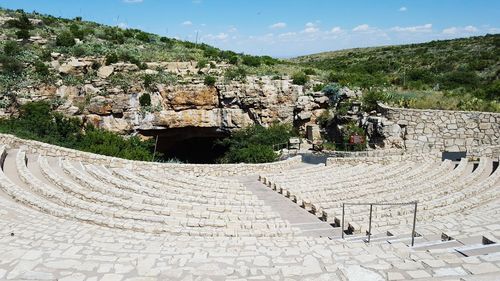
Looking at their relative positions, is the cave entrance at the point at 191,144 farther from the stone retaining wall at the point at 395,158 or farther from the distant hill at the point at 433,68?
the stone retaining wall at the point at 395,158

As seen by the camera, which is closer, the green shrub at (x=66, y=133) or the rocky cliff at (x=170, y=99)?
the green shrub at (x=66, y=133)

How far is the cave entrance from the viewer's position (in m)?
28.8

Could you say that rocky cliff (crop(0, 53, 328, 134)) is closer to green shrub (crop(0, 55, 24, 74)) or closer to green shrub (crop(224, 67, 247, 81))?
green shrub (crop(224, 67, 247, 81))

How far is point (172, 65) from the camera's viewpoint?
1216 inches

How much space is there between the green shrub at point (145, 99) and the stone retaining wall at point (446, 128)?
587 inches

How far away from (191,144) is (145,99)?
7.60 metres

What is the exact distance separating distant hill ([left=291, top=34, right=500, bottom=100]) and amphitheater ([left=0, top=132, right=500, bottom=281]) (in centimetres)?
1367

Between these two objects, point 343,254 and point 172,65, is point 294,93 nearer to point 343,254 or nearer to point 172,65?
point 172,65

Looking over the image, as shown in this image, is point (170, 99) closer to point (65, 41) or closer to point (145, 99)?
point (145, 99)

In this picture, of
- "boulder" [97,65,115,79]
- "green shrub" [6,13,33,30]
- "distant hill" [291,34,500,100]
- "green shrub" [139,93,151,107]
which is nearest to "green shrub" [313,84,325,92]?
"distant hill" [291,34,500,100]

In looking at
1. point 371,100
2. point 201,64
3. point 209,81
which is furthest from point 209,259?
point 201,64

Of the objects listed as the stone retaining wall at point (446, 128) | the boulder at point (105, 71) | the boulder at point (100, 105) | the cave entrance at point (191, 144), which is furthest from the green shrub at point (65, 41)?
the stone retaining wall at point (446, 128)

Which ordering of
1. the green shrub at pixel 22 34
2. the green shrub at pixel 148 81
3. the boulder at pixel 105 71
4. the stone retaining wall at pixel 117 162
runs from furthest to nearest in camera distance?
the green shrub at pixel 22 34
the boulder at pixel 105 71
the green shrub at pixel 148 81
the stone retaining wall at pixel 117 162

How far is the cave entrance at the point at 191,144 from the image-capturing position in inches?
1134
